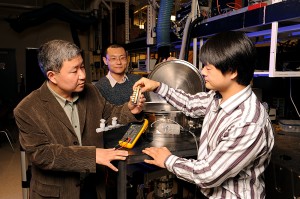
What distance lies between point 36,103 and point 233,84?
879 millimetres

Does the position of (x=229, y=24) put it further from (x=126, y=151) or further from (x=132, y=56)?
(x=132, y=56)

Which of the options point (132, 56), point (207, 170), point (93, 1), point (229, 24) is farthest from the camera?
point (93, 1)

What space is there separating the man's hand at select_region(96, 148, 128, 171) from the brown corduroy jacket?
0.02 metres

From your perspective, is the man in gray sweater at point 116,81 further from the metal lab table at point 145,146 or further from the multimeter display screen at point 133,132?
the multimeter display screen at point 133,132

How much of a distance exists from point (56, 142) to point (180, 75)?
0.82 meters

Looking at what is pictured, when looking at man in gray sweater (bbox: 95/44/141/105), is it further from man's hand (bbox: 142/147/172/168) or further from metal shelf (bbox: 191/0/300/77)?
man's hand (bbox: 142/147/172/168)

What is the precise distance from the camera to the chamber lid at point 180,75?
5.20ft

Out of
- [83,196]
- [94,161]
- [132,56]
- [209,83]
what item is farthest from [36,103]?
[132,56]

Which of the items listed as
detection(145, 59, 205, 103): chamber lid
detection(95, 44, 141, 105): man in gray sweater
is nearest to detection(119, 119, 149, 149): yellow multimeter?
detection(145, 59, 205, 103): chamber lid

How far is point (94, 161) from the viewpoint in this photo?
1.14m

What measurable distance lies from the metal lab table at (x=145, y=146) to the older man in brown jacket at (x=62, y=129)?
4 centimetres

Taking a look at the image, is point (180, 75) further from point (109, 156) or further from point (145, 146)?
point (109, 156)

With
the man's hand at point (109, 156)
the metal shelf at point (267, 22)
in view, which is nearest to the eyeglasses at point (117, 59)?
the metal shelf at point (267, 22)

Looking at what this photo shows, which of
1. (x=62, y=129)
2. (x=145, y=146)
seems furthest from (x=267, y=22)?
(x=62, y=129)
